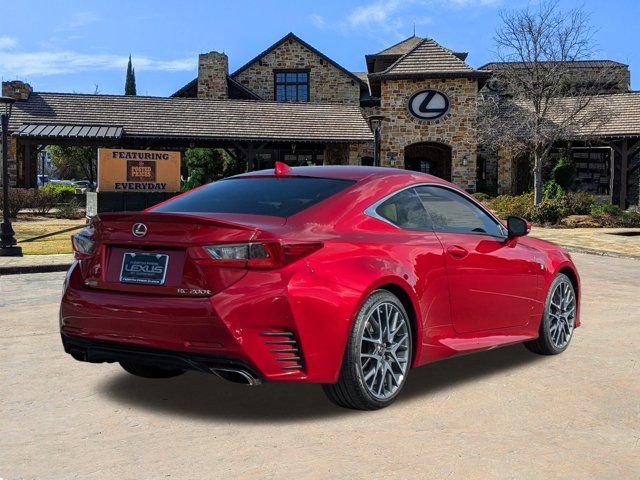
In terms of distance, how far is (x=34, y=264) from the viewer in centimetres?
1271

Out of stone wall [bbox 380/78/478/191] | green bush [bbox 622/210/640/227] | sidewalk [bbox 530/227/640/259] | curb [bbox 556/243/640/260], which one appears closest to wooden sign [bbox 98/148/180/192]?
sidewalk [bbox 530/227/640/259]

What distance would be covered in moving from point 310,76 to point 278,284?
138ft

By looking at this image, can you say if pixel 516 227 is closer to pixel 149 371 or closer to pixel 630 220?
pixel 149 371

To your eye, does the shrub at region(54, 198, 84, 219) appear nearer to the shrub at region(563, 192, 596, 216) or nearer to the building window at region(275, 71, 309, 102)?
the shrub at region(563, 192, 596, 216)

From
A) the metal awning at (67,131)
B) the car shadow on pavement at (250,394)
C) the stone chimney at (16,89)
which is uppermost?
the stone chimney at (16,89)

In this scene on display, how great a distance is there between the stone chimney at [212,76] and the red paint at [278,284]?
39.4 m

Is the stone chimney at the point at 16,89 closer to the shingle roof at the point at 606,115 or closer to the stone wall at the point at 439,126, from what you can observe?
the stone wall at the point at 439,126

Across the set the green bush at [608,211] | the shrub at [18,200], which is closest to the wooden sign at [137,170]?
the shrub at [18,200]

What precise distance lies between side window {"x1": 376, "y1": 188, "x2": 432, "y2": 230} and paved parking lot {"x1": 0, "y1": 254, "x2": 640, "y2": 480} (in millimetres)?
1145

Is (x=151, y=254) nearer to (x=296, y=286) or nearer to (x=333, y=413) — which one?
(x=296, y=286)

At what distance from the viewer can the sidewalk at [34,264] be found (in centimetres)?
1238

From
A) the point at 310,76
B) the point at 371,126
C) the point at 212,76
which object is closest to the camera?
the point at 371,126

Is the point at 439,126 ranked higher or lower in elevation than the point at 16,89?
lower

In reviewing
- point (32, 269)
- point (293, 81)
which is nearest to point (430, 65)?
point (293, 81)
